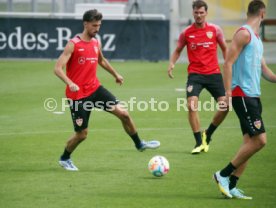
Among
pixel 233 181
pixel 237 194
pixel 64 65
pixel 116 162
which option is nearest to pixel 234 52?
pixel 233 181

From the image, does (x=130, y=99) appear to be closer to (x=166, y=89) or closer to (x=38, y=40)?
→ (x=166, y=89)

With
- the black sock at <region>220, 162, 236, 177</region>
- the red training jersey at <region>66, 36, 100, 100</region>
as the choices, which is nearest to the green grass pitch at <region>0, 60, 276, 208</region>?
the black sock at <region>220, 162, 236, 177</region>

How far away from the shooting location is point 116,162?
13.6m

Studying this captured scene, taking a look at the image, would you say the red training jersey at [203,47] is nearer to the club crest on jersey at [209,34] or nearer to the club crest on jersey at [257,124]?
the club crest on jersey at [209,34]

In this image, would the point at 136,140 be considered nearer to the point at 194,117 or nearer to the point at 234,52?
the point at 194,117

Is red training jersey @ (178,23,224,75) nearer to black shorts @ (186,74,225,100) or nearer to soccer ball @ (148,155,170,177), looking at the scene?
black shorts @ (186,74,225,100)

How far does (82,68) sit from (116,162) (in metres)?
1.68

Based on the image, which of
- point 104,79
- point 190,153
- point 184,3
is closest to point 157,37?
point 184,3

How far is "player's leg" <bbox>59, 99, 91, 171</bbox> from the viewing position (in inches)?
505

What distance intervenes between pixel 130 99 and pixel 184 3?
506 inches

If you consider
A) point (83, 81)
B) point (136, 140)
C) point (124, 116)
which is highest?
point (83, 81)

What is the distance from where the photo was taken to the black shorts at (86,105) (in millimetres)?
12828

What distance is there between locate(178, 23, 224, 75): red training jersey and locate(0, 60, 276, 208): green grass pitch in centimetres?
145

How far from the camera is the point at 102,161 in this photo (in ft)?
45.0
